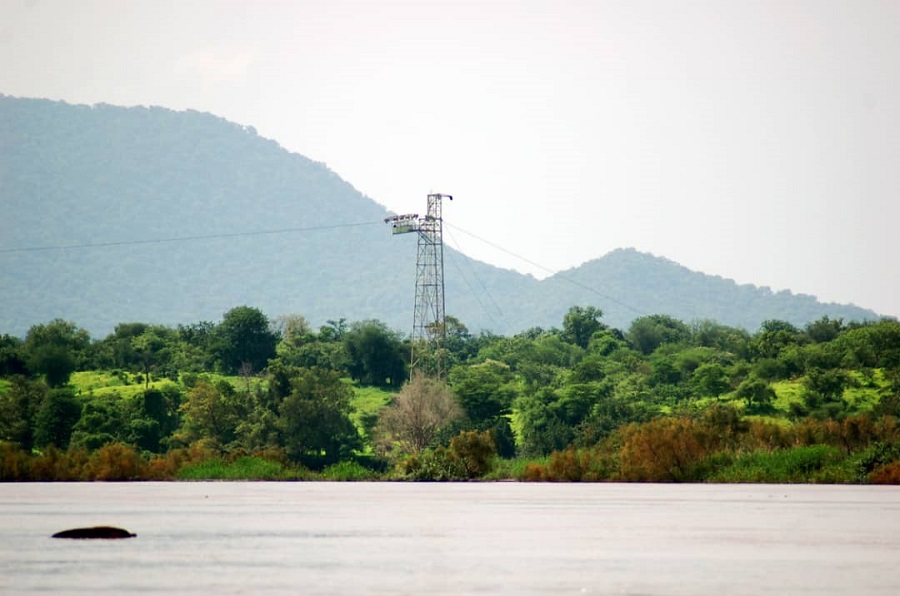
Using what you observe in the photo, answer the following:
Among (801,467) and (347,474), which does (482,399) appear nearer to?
(347,474)

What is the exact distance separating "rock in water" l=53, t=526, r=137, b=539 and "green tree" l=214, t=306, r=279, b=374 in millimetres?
102415

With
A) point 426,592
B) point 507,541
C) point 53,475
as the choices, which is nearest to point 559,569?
point 426,592

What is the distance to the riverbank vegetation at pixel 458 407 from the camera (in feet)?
176

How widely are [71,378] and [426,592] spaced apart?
108352 mm

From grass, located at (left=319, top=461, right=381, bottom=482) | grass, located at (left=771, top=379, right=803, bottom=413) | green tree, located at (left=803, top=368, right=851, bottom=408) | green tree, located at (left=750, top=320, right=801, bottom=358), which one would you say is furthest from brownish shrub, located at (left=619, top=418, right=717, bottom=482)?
green tree, located at (left=750, top=320, right=801, bottom=358)

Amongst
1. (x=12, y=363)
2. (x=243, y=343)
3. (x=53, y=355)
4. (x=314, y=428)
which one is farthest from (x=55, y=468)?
(x=243, y=343)

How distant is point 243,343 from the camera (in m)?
130

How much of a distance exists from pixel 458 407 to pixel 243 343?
150ft

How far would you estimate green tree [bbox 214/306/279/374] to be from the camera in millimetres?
129875

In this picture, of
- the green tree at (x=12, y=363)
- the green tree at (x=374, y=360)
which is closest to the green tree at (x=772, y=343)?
the green tree at (x=374, y=360)

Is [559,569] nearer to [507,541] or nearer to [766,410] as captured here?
[507,541]

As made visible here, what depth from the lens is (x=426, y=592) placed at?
1648 cm

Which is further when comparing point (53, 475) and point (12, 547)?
point (53, 475)

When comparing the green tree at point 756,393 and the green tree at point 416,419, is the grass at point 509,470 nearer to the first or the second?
the green tree at point 416,419
